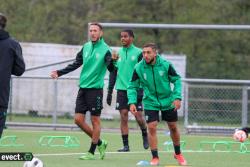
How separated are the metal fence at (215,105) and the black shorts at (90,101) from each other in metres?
8.80

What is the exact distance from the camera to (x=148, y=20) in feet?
130

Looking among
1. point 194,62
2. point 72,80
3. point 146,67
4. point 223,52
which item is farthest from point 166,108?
point 223,52

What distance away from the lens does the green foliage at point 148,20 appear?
37.2 metres

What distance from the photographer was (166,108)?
44.4 ft

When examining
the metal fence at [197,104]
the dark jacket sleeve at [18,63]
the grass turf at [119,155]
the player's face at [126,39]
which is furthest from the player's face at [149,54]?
the metal fence at [197,104]

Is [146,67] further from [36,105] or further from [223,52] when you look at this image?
[223,52]

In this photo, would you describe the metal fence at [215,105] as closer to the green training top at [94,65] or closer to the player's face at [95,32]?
the green training top at [94,65]

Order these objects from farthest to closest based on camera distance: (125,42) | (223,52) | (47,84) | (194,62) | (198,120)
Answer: (223,52)
(194,62)
(47,84)
(198,120)
(125,42)

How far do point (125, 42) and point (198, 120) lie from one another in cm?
813

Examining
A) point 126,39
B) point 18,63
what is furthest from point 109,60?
point 18,63

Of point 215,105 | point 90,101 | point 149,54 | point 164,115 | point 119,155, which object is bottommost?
point 119,155

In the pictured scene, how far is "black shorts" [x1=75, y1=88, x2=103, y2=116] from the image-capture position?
564 inches

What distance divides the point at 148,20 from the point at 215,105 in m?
15.8

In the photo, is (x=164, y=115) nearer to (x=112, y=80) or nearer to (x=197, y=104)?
(x=112, y=80)
